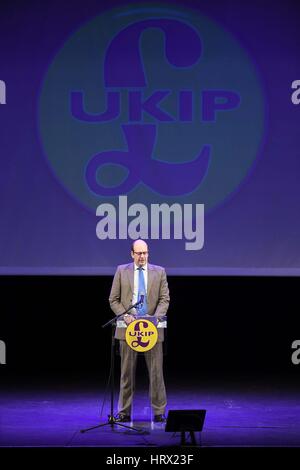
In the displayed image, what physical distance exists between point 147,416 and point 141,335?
97cm

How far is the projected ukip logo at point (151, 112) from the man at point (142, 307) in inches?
57.4

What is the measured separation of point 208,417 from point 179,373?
7.11ft

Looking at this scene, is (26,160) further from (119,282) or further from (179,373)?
(179,373)

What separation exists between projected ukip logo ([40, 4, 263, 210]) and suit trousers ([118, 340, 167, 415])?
189 cm

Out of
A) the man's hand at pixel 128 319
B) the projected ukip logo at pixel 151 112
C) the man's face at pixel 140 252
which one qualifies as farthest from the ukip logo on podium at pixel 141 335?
the projected ukip logo at pixel 151 112

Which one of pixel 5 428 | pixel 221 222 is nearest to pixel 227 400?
pixel 221 222

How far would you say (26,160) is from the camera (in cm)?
877

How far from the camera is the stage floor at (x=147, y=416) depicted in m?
6.66

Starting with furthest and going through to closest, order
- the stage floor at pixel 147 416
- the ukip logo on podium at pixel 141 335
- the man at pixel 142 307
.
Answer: the man at pixel 142 307 < the ukip logo on podium at pixel 141 335 < the stage floor at pixel 147 416

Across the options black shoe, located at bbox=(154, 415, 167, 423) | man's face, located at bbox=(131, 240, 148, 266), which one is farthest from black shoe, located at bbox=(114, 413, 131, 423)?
man's face, located at bbox=(131, 240, 148, 266)

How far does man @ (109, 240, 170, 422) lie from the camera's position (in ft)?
23.8

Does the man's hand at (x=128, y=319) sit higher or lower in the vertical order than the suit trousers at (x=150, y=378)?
higher

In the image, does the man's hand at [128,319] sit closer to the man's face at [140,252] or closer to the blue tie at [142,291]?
the blue tie at [142,291]
